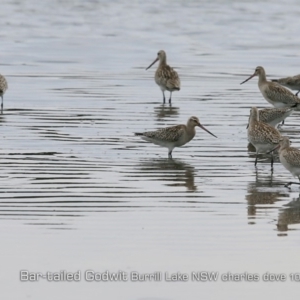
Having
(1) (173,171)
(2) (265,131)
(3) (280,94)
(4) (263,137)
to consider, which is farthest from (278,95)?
(1) (173,171)

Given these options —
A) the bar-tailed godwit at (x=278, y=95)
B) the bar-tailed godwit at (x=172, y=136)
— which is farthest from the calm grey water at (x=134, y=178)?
the bar-tailed godwit at (x=278, y=95)

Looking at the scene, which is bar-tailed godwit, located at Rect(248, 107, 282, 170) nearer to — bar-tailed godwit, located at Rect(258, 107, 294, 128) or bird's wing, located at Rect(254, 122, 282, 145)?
bird's wing, located at Rect(254, 122, 282, 145)

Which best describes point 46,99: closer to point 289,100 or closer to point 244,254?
point 289,100

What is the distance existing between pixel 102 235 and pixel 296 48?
18.7 metres

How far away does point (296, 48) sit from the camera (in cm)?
2842

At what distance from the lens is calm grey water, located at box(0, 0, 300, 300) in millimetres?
9500

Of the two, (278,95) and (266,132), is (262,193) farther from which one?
(278,95)

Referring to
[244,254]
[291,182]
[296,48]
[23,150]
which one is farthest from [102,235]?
[296,48]

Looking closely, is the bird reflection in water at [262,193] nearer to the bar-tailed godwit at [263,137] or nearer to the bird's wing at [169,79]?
the bar-tailed godwit at [263,137]

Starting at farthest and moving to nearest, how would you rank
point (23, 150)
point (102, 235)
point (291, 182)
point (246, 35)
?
point (246, 35) < point (23, 150) < point (291, 182) < point (102, 235)

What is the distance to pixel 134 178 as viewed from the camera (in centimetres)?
1319

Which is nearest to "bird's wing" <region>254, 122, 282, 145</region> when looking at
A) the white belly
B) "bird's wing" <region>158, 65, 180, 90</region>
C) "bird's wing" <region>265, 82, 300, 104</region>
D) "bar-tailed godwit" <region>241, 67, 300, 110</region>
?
the white belly

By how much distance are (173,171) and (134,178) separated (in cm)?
80

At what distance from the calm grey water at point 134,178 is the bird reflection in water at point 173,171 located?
25 millimetres
